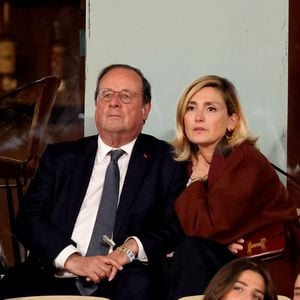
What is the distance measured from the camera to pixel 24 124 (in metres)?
4.94

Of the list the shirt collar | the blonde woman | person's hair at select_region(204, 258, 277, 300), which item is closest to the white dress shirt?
the shirt collar

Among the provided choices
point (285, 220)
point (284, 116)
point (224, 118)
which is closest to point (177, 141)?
point (224, 118)

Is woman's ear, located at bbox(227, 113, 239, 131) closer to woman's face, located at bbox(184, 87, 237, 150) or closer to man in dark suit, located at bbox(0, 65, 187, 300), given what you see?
woman's face, located at bbox(184, 87, 237, 150)

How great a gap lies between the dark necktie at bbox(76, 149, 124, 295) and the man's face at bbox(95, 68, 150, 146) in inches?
2.8

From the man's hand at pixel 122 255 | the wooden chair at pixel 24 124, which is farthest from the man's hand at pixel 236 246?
the wooden chair at pixel 24 124

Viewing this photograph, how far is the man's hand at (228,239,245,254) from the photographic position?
13.2ft

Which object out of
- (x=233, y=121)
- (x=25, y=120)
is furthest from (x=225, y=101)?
(x=25, y=120)

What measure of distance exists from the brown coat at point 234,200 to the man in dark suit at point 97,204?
0.10 m

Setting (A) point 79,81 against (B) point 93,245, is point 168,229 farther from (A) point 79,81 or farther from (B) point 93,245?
(A) point 79,81

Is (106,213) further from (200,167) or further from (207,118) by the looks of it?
(207,118)

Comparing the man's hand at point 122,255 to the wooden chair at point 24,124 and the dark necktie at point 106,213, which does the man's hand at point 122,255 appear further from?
the wooden chair at point 24,124

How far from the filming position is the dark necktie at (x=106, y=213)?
4.08 meters

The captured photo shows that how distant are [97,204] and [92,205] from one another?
0.7 inches

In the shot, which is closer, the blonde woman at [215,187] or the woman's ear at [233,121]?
the blonde woman at [215,187]
